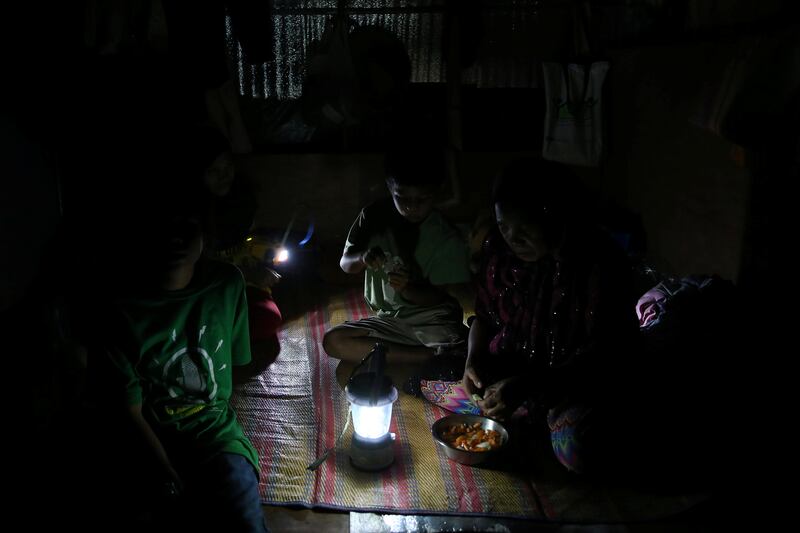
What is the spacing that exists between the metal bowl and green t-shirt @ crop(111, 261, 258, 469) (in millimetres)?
885

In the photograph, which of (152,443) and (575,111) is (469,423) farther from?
(575,111)

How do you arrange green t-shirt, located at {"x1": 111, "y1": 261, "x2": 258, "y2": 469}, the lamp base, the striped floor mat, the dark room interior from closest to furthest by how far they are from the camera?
green t-shirt, located at {"x1": 111, "y1": 261, "x2": 258, "y2": 469} → the dark room interior → the striped floor mat → the lamp base

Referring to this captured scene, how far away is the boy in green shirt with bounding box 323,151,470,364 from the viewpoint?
3492 mm

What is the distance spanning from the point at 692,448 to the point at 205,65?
4656mm

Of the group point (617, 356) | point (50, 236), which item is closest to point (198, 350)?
point (617, 356)

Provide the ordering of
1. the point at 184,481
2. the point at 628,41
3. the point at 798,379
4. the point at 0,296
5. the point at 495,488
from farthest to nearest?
1. the point at 628,41
2. the point at 0,296
3. the point at 798,379
4. the point at 495,488
5. the point at 184,481

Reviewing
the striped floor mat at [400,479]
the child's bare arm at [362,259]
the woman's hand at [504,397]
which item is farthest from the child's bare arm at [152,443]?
the child's bare arm at [362,259]

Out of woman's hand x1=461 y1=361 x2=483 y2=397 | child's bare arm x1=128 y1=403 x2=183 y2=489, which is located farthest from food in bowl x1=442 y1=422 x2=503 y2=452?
child's bare arm x1=128 y1=403 x2=183 y2=489

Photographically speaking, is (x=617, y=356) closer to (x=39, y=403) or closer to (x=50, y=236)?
(x=39, y=403)

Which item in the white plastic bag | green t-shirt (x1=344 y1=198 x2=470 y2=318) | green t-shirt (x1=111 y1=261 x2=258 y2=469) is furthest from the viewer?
the white plastic bag

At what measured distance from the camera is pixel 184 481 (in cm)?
233

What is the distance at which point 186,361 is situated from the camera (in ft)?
8.07

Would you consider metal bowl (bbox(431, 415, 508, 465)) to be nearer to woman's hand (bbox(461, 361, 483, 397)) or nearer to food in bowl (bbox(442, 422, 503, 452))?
food in bowl (bbox(442, 422, 503, 452))

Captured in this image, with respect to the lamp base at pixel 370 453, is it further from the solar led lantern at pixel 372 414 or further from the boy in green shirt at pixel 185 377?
the boy in green shirt at pixel 185 377
